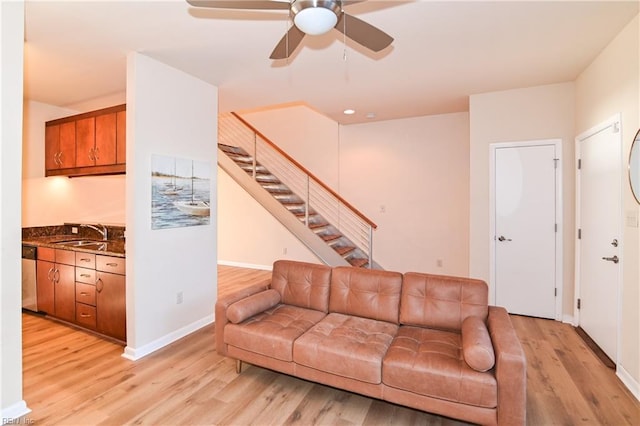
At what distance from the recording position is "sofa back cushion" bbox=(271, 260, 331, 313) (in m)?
2.91

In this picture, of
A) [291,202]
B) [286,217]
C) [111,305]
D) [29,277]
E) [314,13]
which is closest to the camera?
[314,13]

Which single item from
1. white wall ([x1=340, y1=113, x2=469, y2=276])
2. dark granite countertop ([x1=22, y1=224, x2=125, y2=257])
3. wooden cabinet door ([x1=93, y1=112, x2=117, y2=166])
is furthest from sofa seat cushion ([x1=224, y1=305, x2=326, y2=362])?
white wall ([x1=340, y1=113, x2=469, y2=276])

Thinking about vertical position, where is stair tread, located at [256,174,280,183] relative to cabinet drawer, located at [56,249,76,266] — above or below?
above

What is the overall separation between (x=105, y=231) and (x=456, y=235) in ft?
16.9

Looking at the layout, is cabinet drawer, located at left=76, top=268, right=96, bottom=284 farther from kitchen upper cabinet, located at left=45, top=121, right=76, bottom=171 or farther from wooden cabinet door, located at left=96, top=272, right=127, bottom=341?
kitchen upper cabinet, located at left=45, top=121, right=76, bottom=171

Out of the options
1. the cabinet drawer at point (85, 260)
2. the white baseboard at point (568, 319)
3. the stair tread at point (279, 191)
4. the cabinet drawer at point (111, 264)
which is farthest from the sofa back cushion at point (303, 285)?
the white baseboard at point (568, 319)

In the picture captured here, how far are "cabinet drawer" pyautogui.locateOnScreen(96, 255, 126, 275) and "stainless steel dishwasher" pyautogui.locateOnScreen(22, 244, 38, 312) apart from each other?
1.26 metres

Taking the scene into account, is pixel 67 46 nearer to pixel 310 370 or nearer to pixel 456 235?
pixel 310 370

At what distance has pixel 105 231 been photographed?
4.26 meters

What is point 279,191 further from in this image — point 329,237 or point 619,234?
point 619,234

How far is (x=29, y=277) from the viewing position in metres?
3.88

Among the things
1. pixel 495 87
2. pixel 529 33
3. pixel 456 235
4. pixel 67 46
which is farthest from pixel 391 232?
pixel 67 46

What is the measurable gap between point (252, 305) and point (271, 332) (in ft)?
1.14

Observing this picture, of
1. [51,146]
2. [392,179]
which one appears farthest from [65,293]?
[392,179]
